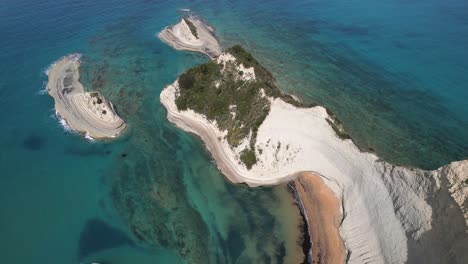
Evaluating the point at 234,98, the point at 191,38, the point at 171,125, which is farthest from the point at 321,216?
the point at 191,38

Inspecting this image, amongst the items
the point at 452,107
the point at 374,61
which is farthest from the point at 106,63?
the point at 452,107

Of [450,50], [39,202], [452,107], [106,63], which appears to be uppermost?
[450,50]

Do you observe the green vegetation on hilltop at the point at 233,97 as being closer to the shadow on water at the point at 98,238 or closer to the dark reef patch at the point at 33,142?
the shadow on water at the point at 98,238

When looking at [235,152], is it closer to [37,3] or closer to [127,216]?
[127,216]

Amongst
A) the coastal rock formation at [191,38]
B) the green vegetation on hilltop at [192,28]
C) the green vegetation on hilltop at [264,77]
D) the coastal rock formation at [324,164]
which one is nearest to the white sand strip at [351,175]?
the coastal rock formation at [324,164]

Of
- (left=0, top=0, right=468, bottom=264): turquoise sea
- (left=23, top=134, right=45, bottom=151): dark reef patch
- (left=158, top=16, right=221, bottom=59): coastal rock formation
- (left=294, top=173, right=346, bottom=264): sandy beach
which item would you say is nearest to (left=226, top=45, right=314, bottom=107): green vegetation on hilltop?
(left=0, top=0, right=468, bottom=264): turquoise sea

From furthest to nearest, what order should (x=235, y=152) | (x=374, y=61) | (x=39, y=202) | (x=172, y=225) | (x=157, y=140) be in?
1. (x=374, y=61)
2. (x=157, y=140)
3. (x=235, y=152)
4. (x=39, y=202)
5. (x=172, y=225)
